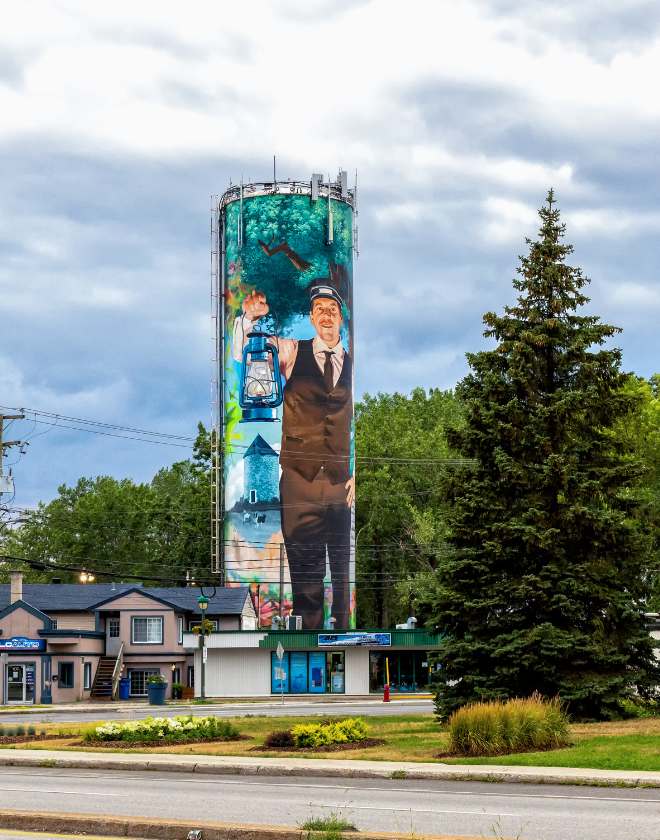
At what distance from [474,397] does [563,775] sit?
15501 mm

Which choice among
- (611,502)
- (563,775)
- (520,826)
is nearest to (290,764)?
(563,775)

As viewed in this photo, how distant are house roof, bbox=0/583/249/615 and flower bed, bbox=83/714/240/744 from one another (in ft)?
123

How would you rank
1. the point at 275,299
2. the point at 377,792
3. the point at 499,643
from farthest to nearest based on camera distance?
the point at 275,299
the point at 499,643
the point at 377,792

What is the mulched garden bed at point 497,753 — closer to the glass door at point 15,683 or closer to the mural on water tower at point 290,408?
the glass door at point 15,683

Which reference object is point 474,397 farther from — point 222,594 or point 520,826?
point 222,594

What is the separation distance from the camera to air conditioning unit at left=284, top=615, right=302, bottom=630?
71900mm

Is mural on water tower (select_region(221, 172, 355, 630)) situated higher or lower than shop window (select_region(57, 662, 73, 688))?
higher

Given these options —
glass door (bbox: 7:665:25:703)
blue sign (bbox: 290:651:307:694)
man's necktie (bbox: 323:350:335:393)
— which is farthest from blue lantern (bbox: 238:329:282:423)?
glass door (bbox: 7:665:25:703)

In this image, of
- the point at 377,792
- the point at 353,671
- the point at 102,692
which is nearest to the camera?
the point at 377,792

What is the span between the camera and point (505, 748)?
21.7 meters

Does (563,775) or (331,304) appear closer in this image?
(563,775)

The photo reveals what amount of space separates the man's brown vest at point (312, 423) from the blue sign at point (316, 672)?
12.8 meters

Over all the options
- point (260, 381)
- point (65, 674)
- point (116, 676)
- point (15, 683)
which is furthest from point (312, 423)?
point (15, 683)

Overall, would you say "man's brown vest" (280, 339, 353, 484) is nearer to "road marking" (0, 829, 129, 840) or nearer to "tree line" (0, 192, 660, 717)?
"tree line" (0, 192, 660, 717)
